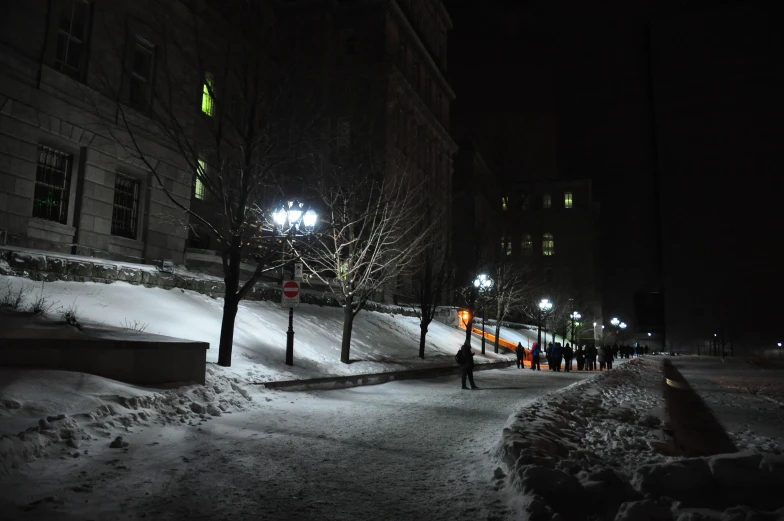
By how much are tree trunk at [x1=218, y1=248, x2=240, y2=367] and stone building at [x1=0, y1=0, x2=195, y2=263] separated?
2544mm

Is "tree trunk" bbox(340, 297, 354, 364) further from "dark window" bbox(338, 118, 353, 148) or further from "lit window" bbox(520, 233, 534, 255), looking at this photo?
"lit window" bbox(520, 233, 534, 255)

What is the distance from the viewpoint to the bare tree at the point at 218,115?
15.3 m

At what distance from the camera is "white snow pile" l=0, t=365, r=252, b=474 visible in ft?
21.5

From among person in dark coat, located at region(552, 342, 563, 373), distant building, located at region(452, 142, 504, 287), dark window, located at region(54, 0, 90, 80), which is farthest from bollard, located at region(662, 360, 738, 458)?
distant building, located at region(452, 142, 504, 287)

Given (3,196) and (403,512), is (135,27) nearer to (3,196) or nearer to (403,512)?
(3,196)

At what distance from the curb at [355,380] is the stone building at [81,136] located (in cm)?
579

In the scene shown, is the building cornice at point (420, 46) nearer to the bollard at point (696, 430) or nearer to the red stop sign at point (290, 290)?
the red stop sign at point (290, 290)

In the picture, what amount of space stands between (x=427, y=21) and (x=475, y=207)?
26844mm

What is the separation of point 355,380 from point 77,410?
11.1 m

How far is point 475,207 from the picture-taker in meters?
79.2

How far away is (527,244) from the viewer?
10600 cm

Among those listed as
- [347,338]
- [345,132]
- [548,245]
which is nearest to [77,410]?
[347,338]

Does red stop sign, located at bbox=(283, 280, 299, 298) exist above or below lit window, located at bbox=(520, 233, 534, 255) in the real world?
below

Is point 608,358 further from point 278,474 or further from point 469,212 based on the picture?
point 469,212
